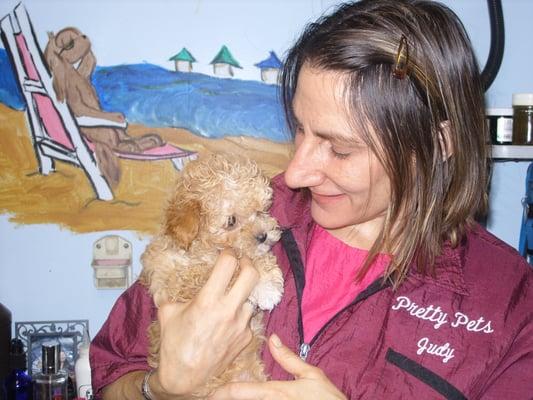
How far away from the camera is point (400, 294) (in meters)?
1.67

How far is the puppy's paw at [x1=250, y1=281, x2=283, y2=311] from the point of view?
177 centimetres

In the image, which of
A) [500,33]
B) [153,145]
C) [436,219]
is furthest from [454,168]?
[153,145]

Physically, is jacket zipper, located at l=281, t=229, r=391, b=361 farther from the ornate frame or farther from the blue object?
the ornate frame

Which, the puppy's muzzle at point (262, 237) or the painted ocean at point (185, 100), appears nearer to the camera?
the puppy's muzzle at point (262, 237)

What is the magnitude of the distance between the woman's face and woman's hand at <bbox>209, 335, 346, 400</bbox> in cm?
41

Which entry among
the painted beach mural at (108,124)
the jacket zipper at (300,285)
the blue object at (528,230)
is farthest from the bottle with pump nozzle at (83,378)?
the blue object at (528,230)

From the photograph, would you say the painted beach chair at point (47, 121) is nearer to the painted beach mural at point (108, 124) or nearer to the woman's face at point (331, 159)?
the painted beach mural at point (108, 124)

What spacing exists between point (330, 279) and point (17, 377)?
181 cm

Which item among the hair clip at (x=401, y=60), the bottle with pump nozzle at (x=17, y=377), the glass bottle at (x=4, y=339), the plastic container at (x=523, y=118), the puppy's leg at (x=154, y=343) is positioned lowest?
the bottle with pump nozzle at (x=17, y=377)

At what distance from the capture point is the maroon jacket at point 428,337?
62.1 inches

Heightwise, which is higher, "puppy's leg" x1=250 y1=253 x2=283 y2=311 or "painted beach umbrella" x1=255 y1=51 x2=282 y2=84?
"painted beach umbrella" x1=255 y1=51 x2=282 y2=84

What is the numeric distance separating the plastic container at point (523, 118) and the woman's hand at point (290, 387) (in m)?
1.77

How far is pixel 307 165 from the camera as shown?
162cm

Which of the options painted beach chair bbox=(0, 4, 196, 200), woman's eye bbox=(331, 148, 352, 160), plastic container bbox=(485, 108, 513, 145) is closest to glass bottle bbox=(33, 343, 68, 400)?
painted beach chair bbox=(0, 4, 196, 200)
